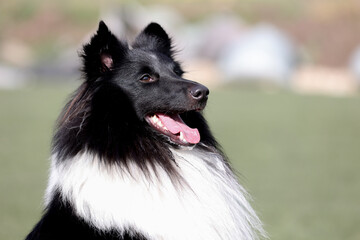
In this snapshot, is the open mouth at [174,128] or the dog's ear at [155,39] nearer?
the open mouth at [174,128]

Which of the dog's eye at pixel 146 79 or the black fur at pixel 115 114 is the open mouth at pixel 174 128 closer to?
the black fur at pixel 115 114

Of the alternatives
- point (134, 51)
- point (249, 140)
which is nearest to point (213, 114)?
point (249, 140)

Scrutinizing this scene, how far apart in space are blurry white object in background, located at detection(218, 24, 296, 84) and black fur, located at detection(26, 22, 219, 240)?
19.5 m

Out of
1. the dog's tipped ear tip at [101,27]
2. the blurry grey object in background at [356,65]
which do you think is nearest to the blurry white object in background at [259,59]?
the blurry grey object in background at [356,65]

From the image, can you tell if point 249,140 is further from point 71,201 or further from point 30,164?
point 71,201

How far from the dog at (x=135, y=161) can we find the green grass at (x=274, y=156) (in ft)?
10.4

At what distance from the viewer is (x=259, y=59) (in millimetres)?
23719

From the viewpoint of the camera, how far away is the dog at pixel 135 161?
379cm

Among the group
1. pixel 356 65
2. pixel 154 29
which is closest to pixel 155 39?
pixel 154 29

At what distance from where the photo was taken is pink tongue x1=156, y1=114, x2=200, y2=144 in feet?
13.3

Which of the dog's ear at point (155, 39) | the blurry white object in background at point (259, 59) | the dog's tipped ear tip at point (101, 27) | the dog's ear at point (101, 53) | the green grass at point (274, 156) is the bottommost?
the green grass at point (274, 156)

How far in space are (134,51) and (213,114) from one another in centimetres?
1268

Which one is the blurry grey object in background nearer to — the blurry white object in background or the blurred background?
the blurred background

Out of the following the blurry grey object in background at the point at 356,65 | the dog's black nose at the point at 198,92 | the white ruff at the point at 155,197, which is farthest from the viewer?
the blurry grey object in background at the point at 356,65
